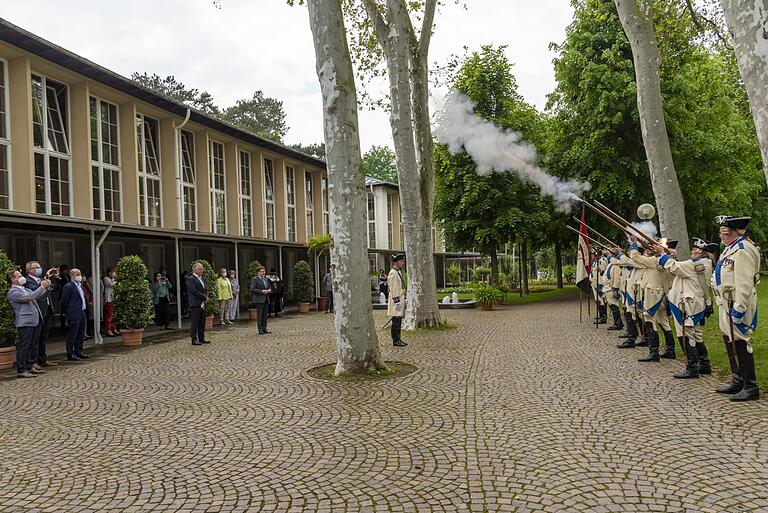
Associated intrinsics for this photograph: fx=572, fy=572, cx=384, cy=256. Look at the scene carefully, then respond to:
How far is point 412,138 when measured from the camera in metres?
15.2

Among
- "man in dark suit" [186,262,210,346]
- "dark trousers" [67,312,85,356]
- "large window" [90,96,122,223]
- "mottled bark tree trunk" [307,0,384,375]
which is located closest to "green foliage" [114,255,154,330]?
"man in dark suit" [186,262,210,346]

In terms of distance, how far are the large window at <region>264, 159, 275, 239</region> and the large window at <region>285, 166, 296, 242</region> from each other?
1.28 m

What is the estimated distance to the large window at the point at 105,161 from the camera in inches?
762

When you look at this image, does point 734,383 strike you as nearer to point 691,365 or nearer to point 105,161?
point 691,365

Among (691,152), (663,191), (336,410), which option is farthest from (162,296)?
(691,152)

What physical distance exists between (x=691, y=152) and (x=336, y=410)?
22223 millimetres

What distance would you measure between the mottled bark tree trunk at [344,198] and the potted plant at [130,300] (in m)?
7.33

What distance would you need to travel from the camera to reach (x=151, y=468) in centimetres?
497

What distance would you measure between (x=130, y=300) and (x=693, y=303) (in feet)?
40.0

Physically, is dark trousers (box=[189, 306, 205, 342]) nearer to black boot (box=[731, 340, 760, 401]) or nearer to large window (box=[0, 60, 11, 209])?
large window (box=[0, 60, 11, 209])

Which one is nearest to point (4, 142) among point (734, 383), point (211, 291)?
point (211, 291)

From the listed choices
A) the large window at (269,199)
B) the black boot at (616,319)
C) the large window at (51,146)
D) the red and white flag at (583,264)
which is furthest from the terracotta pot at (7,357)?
the large window at (269,199)

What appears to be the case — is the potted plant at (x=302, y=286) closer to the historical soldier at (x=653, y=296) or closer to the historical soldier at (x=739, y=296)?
the historical soldier at (x=653, y=296)

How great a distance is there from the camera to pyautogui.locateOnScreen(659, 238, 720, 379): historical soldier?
8.09 meters
